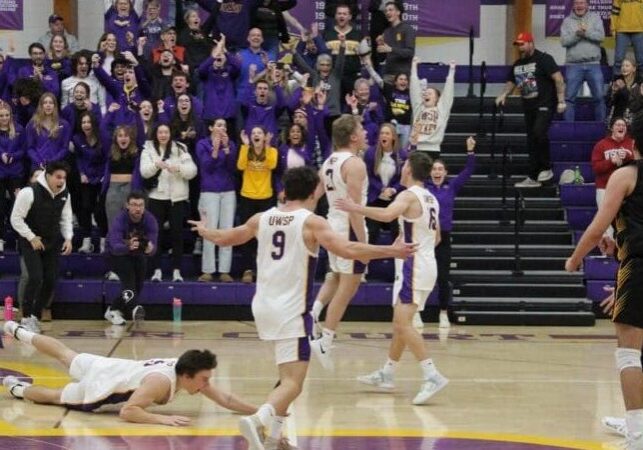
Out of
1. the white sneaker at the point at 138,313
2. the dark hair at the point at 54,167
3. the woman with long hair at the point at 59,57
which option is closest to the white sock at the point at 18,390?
the dark hair at the point at 54,167

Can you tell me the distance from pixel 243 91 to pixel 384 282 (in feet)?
10.8

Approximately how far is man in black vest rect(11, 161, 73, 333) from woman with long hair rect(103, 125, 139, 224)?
3.95 ft

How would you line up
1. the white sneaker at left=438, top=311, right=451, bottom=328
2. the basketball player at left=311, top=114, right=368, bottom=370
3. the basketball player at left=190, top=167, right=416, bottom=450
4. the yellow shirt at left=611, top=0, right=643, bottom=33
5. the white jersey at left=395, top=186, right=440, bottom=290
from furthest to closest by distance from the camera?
the yellow shirt at left=611, top=0, right=643, bottom=33 < the white sneaker at left=438, top=311, right=451, bottom=328 < the basketball player at left=311, top=114, right=368, bottom=370 < the white jersey at left=395, top=186, right=440, bottom=290 < the basketball player at left=190, top=167, right=416, bottom=450

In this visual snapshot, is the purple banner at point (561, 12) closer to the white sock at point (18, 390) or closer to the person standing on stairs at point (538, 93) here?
the person standing on stairs at point (538, 93)

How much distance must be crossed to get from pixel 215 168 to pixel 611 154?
16.3 ft

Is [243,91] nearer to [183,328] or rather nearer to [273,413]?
[183,328]

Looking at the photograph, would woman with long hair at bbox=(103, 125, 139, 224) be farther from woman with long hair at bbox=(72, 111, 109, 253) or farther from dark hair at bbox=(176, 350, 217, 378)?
dark hair at bbox=(176, 350, 217, 378)

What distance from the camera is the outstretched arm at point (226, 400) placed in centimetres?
927

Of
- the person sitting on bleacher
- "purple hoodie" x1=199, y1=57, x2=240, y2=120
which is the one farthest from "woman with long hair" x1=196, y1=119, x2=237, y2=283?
the person sitting on bleacher

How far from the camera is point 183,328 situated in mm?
14914

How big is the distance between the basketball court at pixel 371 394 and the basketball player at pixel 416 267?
0.29 meters

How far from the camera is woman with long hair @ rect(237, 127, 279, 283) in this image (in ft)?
51.5

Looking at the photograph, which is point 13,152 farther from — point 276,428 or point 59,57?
point 276,428

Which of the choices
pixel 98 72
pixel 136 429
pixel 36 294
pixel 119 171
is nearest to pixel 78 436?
pixel 136 429
